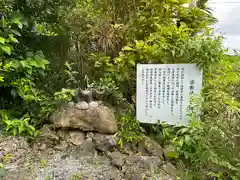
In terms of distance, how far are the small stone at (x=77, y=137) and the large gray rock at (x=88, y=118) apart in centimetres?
7

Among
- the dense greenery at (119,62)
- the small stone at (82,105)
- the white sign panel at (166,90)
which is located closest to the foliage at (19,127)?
the dense greenery at (119,62)

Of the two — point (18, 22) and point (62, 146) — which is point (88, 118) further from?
point (18, 22)

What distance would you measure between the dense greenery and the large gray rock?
0.16m

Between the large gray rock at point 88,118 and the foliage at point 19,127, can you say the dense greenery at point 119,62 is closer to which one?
the foliage at point 19,127

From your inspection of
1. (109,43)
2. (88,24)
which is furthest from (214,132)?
(88,24)

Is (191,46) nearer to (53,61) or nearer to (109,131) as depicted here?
(109,131)

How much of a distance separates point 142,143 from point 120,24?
1565 mm

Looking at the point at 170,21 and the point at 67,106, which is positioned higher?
the point at 170,21

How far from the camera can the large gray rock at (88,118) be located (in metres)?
2.38

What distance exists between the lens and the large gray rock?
7.82 ft

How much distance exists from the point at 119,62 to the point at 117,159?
1.14 m

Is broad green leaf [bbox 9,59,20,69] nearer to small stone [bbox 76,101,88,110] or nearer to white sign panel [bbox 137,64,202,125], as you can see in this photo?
small stone [bbox 76,101,88,110]

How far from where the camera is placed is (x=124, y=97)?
2.89 meters

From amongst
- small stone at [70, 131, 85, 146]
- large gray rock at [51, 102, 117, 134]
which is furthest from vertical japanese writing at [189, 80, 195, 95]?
small stone at [70, 131, 85, 146]
